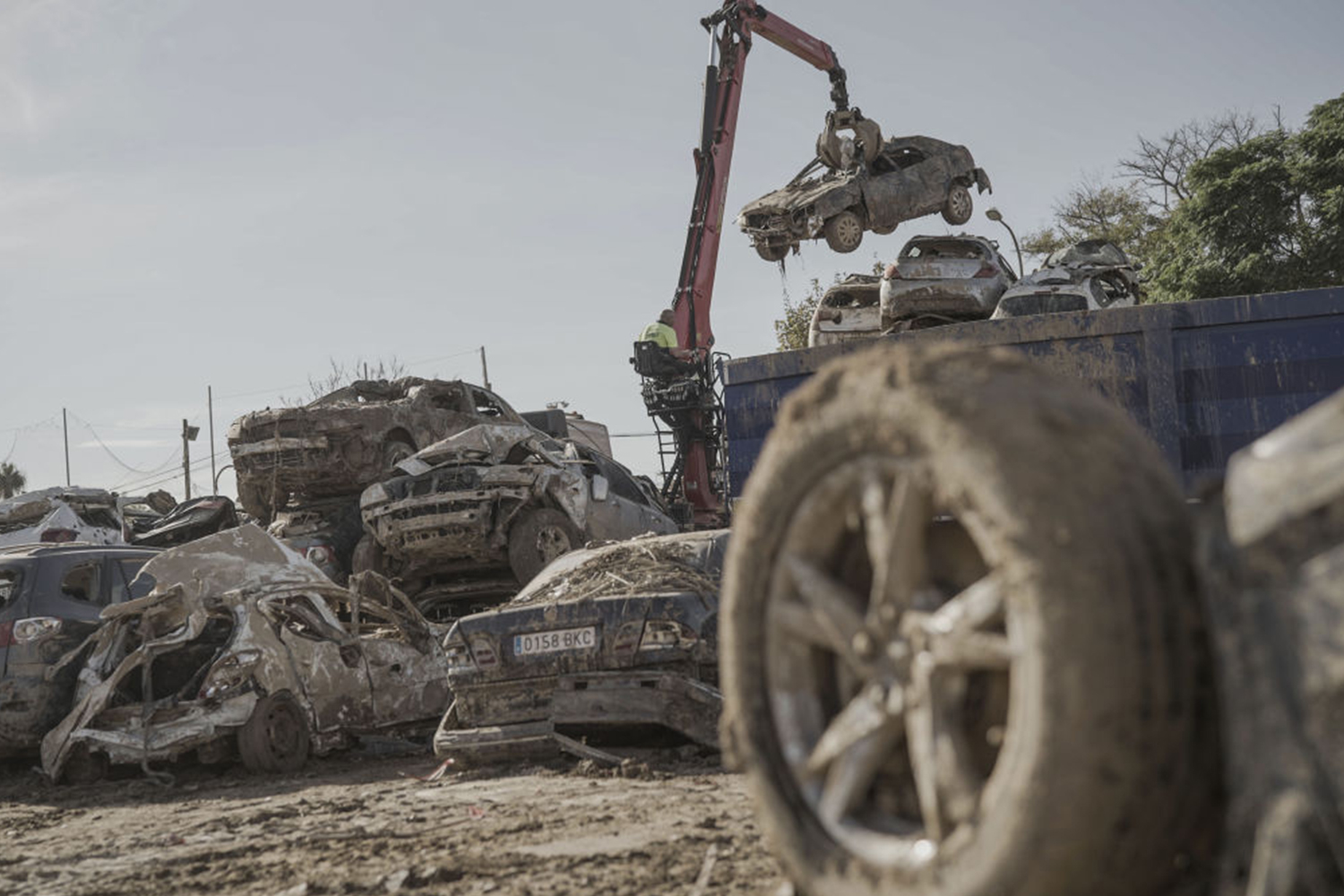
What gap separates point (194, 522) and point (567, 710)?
11.6 meters

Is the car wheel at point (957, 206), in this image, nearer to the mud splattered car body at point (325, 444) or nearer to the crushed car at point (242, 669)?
the mud splattered car body at point (325, 444)

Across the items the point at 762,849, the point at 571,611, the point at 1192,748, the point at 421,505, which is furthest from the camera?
the point at 421,505

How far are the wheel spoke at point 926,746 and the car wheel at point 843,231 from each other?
44.6 ft

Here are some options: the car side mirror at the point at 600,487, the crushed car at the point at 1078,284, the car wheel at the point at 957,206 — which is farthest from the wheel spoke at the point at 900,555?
the car wheel at the point at 957,206

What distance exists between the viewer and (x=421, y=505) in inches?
475

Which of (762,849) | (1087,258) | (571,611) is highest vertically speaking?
(1087,258)

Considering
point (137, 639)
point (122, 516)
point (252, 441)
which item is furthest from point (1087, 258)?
point (122, 516)

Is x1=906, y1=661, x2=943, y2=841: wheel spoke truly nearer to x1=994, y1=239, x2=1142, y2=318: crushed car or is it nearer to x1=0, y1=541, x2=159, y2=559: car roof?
x1=994, y1=239, x2=1142, y2=318: crushed car

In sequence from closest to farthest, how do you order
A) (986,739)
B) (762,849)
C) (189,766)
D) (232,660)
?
(986,739), (762,849), (232,660), (189,766)

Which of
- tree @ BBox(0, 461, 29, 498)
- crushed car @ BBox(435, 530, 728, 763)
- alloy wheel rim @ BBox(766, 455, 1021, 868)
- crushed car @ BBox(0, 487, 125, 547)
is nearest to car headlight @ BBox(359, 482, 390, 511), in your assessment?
crushed car @ BBox(435, 530, 728, 763)

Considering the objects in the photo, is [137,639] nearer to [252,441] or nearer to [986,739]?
[252,441]

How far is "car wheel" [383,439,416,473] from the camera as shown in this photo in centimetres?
1562

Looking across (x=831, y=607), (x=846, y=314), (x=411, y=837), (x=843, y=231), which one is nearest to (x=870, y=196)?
(x=843, y=231)

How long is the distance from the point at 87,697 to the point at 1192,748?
322 inches
